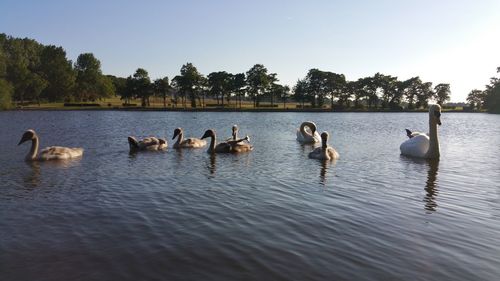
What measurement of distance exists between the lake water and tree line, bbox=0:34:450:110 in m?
111

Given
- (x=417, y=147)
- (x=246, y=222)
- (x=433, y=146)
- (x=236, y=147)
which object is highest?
(x=433, y=146)

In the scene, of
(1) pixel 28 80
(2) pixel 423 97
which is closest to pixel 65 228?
(1) pixel 28 80

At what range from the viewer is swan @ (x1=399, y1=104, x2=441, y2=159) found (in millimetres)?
20578

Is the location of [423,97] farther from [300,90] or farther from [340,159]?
[340,159]

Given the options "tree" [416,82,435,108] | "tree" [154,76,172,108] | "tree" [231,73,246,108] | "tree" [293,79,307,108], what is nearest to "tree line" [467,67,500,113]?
"tree" [416,82,435,108]

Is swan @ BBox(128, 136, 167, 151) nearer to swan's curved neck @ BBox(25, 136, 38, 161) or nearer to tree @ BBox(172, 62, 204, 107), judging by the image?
swan's curved neck @ BBox(25, 136, 38, 161)

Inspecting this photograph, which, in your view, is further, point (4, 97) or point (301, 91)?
point (301, 91)

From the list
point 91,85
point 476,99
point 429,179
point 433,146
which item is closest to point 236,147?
point 433,146

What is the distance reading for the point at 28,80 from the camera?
110500 mm

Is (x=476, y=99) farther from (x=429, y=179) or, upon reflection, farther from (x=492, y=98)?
(x=429, y=179)

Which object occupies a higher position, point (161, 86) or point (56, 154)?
point (161, 86)

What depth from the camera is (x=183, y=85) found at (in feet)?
412

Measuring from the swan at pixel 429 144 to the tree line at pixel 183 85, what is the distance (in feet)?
350

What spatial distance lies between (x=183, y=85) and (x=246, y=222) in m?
119
